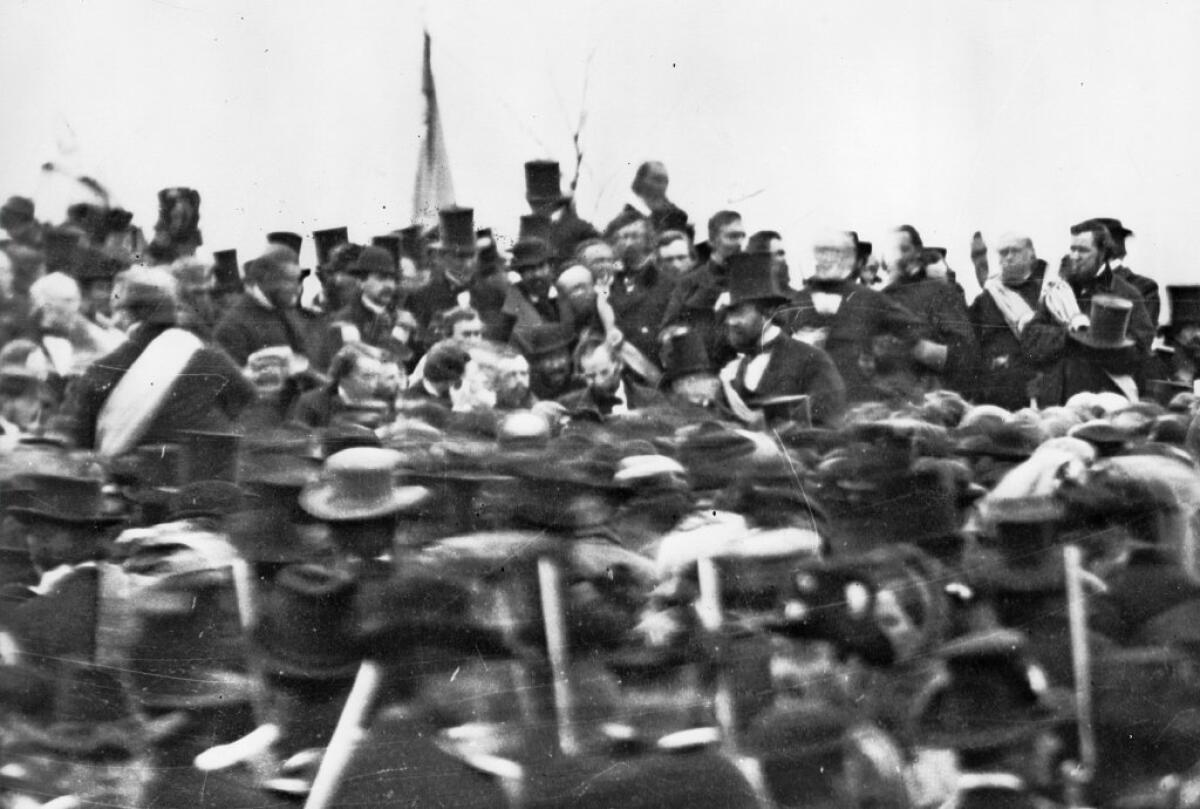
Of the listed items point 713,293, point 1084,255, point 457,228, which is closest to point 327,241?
point 457,228

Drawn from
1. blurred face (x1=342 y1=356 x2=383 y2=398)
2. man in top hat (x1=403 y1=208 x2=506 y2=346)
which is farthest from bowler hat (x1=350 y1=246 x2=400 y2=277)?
blurred face (x1=342 y1=356 x2=383 y2=398)

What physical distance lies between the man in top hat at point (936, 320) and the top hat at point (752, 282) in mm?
312

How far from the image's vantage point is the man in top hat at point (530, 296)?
491 centimetres

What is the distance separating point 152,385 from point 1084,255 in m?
2.44

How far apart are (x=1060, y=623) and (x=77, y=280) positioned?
2.65 metres

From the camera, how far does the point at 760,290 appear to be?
5.00 meters

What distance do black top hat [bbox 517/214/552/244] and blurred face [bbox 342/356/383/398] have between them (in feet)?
1.56

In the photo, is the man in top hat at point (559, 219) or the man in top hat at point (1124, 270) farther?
the man in top hat at point (1124, 270)

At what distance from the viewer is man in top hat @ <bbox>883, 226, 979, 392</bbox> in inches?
203

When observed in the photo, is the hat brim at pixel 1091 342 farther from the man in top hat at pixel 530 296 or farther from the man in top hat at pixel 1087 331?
the man in top hat at pixel 530 296

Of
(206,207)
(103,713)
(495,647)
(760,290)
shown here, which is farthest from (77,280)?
(760,290)

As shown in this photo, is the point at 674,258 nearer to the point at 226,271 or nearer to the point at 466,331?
the point at 466,331

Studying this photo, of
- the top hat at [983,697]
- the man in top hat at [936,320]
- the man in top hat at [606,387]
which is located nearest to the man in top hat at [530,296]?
the man in top hat at [606,387]

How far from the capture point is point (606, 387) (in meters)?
4.94
